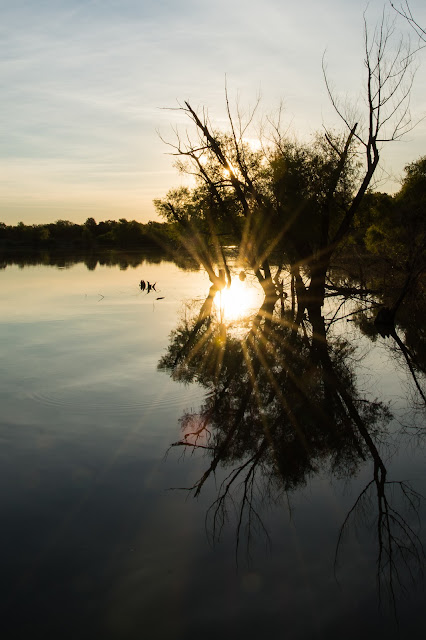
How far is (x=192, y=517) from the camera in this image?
6715 millimetres

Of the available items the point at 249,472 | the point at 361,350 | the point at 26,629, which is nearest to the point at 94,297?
the point at 361,350

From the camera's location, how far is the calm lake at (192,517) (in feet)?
16.2

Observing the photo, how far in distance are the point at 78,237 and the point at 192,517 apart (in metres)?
144

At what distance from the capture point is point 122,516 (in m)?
6.69

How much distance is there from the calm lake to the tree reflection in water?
0.04 m

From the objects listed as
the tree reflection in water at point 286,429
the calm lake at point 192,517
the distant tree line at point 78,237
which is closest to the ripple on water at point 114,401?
the calm lake at point 192,517

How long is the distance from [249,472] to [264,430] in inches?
74.5

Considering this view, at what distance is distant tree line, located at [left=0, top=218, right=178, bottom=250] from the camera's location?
129 meters

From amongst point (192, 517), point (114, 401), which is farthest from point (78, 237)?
point (192, 517)

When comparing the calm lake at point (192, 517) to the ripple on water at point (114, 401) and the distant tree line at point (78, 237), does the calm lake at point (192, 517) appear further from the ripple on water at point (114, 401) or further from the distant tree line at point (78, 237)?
the distant tree line at point (78, 237)

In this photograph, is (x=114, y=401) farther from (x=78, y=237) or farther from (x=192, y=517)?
(x=78, y=237)

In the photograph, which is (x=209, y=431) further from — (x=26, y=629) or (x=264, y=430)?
(x=26, y=629)

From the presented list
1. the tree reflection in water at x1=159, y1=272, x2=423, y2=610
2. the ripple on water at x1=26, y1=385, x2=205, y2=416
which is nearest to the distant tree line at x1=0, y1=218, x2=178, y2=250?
the tree reflection in water at x1=159, y1=272, x2=423, y2=610

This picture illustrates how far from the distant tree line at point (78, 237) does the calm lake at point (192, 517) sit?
4421 inches
